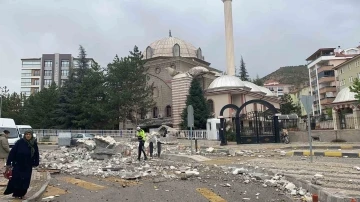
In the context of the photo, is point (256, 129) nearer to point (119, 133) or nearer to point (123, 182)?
point (123, 182)

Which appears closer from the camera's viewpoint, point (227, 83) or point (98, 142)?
point (98, 142)

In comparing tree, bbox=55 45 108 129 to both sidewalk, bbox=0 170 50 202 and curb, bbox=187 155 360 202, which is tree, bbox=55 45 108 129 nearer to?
sidewalk, bbox=0 170 50 202

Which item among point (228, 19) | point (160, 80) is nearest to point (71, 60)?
point (160, 80)

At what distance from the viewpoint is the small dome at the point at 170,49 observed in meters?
48.0

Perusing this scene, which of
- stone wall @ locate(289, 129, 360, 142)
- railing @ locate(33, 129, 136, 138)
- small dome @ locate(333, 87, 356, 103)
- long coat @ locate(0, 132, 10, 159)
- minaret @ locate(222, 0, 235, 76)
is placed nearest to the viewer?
long coat @ locate(0, 132, 10, 159)

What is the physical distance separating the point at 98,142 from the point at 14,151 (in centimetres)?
891

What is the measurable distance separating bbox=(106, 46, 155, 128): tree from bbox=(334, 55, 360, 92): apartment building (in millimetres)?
33023

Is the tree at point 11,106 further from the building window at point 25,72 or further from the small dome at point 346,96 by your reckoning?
the small dome at point 346,96

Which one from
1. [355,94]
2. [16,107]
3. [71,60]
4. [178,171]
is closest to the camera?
[178,171]

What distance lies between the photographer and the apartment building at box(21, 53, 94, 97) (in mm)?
85375

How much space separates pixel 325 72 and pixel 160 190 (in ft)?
210

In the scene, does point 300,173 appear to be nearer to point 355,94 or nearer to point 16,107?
point 355,94

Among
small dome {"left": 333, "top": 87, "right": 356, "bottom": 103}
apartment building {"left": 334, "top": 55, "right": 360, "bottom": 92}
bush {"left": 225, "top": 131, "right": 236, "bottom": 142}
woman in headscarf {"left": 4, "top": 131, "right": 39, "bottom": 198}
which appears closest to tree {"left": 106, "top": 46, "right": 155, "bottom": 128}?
bush {"left": 225, "top": 131, "right": 236, "bottom": 142}

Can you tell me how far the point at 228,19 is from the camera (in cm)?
4288
